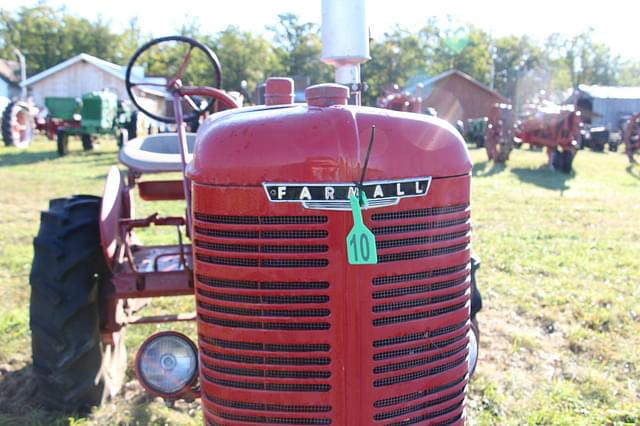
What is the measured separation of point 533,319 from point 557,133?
11397 mm

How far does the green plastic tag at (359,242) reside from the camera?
164 cm

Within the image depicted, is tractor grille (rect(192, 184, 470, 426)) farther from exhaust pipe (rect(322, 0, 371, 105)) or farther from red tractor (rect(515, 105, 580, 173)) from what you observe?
red tractor (rect(515, 105, 580, 173))

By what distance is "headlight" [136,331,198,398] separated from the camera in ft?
7.65

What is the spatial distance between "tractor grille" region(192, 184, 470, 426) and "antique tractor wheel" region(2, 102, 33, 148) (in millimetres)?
19544

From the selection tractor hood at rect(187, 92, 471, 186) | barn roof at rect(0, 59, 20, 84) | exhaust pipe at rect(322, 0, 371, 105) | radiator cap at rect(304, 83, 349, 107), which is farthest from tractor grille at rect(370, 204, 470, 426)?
barn roof at rect(0, 59, 20, 84)

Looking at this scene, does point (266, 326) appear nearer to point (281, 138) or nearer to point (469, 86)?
point (281, 138)

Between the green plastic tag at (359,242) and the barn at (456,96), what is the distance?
1428 inches

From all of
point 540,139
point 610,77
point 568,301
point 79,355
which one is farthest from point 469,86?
point 79,355

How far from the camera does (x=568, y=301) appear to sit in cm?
476

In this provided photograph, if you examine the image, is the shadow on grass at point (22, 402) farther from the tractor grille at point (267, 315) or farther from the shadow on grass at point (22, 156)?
the shadow on grass at point (22, 156)

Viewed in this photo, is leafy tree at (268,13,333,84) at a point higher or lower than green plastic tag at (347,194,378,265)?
higher

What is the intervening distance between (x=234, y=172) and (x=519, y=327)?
127 inches

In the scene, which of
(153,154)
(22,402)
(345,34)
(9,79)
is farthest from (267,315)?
(9,79)

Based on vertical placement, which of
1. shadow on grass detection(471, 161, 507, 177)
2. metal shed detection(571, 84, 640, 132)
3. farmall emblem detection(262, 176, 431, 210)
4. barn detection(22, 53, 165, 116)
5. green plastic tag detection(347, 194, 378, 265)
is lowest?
shadow on grass detection(471, 161, 507, 177)
